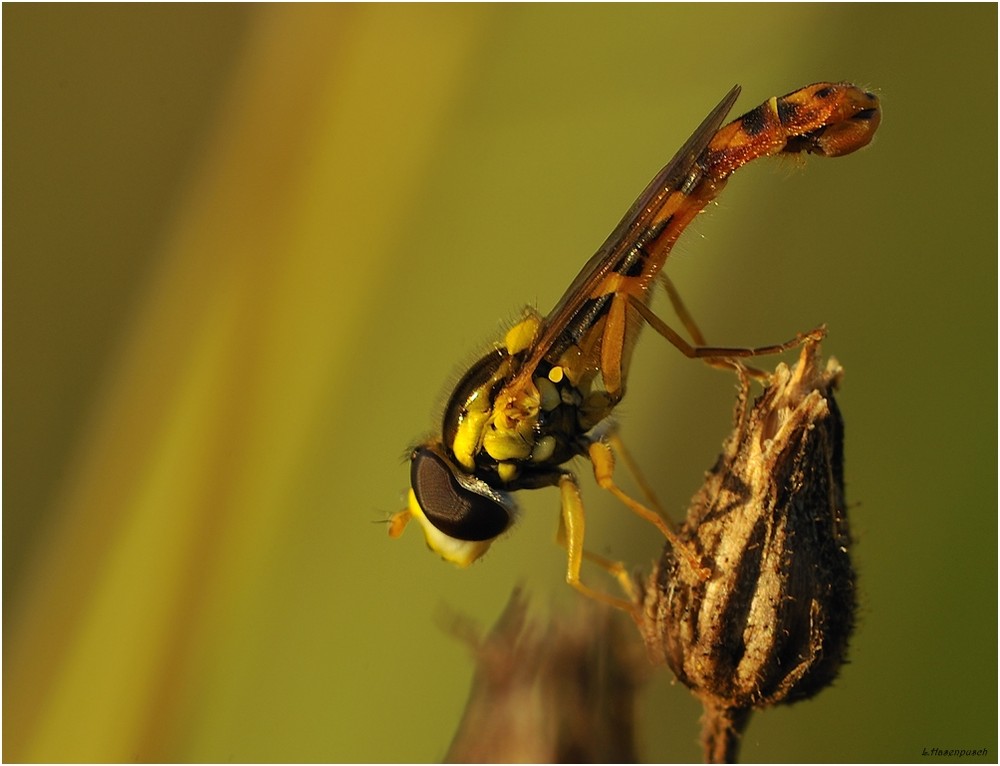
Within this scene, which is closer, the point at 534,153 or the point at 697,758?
the point at 697,758

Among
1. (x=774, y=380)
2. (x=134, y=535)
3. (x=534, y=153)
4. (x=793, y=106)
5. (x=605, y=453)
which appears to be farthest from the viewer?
(x=534, y=153)

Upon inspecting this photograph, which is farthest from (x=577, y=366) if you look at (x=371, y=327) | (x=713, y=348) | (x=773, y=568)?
(x=773, y=568)

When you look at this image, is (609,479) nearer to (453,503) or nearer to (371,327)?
(453,503)

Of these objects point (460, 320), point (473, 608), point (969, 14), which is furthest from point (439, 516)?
point (969, 14)

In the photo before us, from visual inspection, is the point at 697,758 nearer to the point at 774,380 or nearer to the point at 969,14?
the point at 774,380

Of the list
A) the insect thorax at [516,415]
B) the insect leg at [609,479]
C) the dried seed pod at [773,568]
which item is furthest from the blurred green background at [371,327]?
the dried seed pod at [773,568]

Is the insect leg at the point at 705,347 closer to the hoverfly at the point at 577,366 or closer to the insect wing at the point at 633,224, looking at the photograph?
the hoverfly at the point at 577,366

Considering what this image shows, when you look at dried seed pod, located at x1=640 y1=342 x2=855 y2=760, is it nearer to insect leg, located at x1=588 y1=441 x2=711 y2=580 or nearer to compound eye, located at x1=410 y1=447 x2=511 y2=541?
insect leg, located at x1=588 y1=441 x2=711 y2=580

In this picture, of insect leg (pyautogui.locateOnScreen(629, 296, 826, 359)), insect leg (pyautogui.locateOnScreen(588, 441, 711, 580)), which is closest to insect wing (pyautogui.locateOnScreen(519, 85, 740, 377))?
insect leg (pyautogui.locateOnScreen(629, 296, 826, 359))
